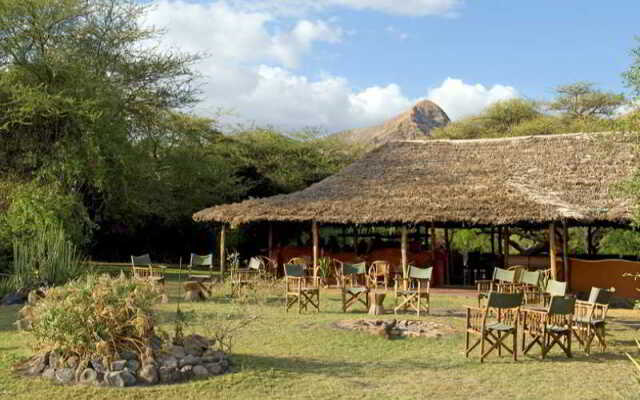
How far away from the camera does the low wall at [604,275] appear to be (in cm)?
1377

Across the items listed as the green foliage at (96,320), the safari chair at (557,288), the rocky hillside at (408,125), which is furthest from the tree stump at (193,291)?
the rocky hillside at (408,125)

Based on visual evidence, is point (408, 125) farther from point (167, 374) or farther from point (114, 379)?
point (114, 379)

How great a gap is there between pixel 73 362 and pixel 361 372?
116 inches

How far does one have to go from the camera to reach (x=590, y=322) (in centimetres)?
818

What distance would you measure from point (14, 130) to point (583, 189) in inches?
541

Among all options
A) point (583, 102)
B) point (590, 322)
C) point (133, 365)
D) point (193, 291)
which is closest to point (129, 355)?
point (133, 365)

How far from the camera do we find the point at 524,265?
15.3 m

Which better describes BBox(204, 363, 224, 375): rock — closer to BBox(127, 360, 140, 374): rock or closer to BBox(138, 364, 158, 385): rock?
BBox(138, 364, 158, 385): rock

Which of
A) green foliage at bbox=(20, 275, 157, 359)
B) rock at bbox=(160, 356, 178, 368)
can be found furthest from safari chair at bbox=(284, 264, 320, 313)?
rock at bbox=(160, 356, 178, 368)

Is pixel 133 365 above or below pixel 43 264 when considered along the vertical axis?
below

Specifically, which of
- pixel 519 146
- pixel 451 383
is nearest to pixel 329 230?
pixel 519 146

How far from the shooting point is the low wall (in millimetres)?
13773

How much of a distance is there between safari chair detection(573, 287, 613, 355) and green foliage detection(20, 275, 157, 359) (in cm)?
524

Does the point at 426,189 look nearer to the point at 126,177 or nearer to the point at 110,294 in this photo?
the point at 126,177
